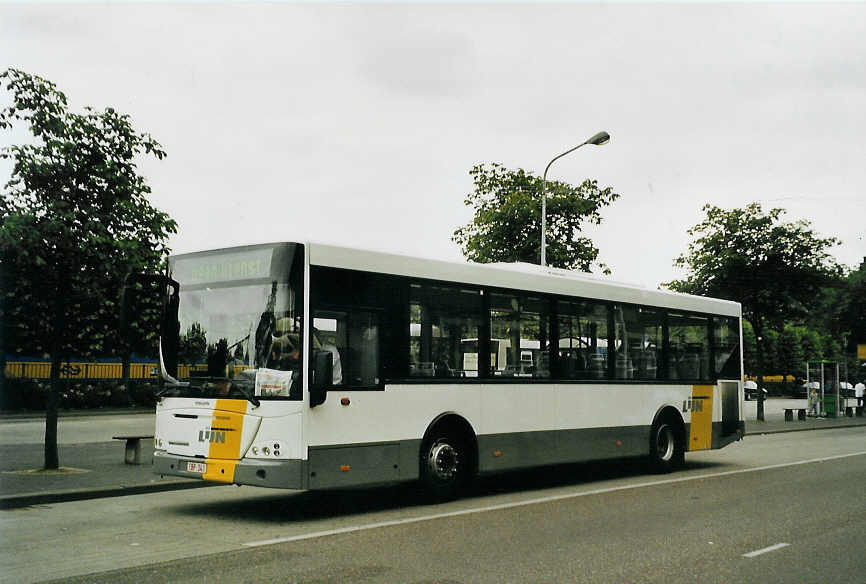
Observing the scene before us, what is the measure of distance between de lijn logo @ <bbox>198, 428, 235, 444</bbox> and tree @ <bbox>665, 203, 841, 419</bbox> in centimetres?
2573

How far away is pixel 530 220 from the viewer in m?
27.0

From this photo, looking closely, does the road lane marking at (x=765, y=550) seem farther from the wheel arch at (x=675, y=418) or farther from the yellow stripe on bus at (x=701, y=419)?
the yellow stripe on bus at (x=701, y=419)

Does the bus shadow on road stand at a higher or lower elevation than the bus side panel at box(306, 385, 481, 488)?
lower

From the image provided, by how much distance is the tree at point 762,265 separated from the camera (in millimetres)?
32312

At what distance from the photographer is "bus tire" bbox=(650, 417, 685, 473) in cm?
1522

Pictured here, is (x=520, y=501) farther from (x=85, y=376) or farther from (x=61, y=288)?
(x=85, y=376)

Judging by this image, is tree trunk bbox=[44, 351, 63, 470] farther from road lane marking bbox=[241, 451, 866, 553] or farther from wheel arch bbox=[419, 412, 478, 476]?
road lane marking bbox=[241, 451, 866, 553]

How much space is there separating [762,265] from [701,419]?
17606mm

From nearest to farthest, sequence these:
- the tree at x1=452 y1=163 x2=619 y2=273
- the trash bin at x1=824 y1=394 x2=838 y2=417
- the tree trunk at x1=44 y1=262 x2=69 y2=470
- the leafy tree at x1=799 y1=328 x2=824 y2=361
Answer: the tree trunk at x1=44 y1=262 x2=69 y2=470 < the tree at x1=452 y1=163 x2=619 y2=273 < the trash bin at x1=824 y1=394 x2=838 y2=417 < the leafy tree at x1=799 y1=328 x2=824 y2=361


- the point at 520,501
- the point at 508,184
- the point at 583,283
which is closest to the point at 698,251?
the point at 508,184

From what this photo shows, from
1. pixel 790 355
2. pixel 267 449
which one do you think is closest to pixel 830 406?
pixel 267 449

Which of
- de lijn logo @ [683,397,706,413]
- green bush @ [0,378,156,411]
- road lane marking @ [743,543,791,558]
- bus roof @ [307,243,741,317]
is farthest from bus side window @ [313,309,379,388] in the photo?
green bush @ [0,378,156,411]

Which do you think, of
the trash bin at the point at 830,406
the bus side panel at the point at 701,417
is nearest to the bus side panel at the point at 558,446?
the bus side panel at the point at 701,417

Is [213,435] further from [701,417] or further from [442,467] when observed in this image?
[701,417]
